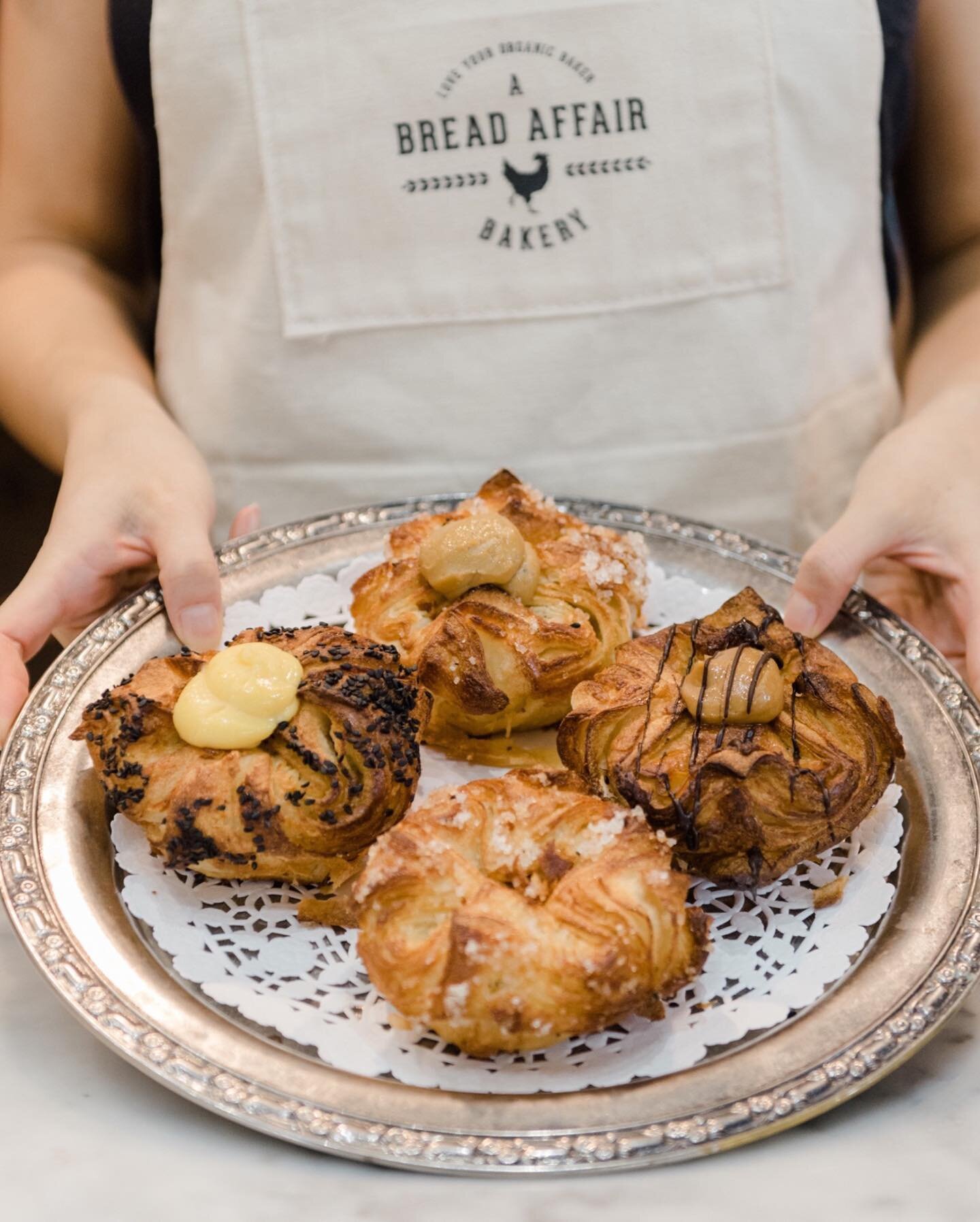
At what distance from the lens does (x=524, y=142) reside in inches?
114

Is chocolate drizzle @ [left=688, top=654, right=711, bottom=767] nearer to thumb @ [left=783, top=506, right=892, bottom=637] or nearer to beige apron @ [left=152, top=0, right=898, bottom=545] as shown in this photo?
thumb @ [left=783, top=506, right=892, bottom=637]

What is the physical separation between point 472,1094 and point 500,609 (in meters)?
1.05

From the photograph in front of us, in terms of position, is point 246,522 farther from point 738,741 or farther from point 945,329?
point 945,329

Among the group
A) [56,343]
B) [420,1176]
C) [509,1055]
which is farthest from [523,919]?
[56,343]

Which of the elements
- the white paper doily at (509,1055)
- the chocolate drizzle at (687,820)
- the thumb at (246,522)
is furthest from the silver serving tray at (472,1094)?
the thumb at (246,522)

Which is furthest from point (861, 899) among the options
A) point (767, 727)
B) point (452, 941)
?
point (452, 941)

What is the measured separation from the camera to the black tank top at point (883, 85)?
2.91 meters

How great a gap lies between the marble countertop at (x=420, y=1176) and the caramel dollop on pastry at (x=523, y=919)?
0.21m

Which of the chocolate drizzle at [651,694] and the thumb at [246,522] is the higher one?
the chocolate drizzle at [651,694]

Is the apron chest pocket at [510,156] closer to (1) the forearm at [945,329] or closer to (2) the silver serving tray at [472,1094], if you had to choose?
(1) the forearm at [945,329]

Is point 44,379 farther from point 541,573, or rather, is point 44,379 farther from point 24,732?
point 541,573

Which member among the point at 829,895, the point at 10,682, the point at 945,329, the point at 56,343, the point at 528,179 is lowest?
the point at 829,895

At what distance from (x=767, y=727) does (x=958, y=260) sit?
195 cm

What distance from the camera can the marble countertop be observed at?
158cm
